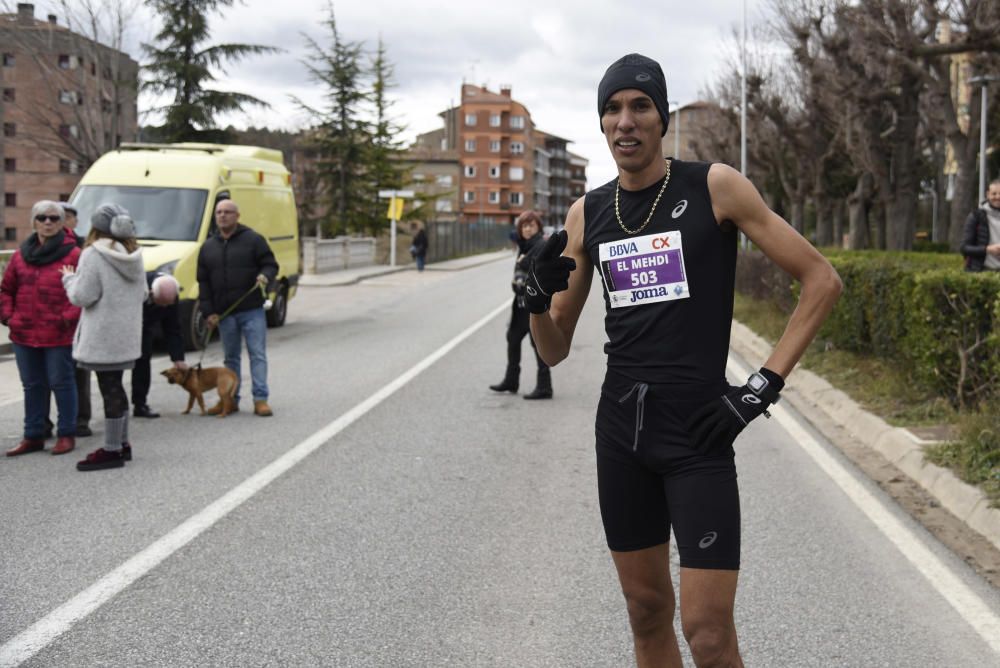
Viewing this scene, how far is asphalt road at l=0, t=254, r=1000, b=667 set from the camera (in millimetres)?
4457

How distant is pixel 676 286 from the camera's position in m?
3.04

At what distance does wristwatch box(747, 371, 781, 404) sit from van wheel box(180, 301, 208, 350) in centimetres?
1355

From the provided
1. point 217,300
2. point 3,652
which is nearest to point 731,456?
point 3,652

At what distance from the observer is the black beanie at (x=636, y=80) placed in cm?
309

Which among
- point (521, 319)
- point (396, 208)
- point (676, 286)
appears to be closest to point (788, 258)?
point (676, 286)

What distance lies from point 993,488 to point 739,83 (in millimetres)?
45197

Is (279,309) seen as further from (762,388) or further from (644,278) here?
(762,388)

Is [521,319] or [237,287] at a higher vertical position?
[237,287]

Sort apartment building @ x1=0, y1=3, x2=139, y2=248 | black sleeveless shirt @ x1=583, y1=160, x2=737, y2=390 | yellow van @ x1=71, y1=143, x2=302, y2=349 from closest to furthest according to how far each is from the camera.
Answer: black sleeveless shirt @ x1=583, y1=160, x2=737, y2=390 < yellow van @ x1=71, y1=143, x2=302, y2=349 < apartment building @ x1=0, y1=3, x2=139, y2=248

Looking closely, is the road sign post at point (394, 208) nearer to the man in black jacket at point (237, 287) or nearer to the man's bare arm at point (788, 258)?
the man in black jacket at point (237, 287)

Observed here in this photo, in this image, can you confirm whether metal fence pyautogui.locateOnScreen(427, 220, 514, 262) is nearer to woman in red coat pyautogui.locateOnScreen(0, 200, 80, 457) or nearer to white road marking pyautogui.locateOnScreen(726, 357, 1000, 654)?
woman in red coat pyautogui.locateOnScreen(0, 200, 80, 457)

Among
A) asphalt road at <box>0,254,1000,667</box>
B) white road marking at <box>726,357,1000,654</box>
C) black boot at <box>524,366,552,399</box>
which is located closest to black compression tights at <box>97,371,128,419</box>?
asphalt road at <box>0,254,1000,667</box>

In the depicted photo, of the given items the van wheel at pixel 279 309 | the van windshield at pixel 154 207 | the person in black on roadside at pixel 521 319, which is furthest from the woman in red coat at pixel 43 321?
the van wheel at pixel 279 309

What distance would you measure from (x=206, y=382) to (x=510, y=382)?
3.10 meters
